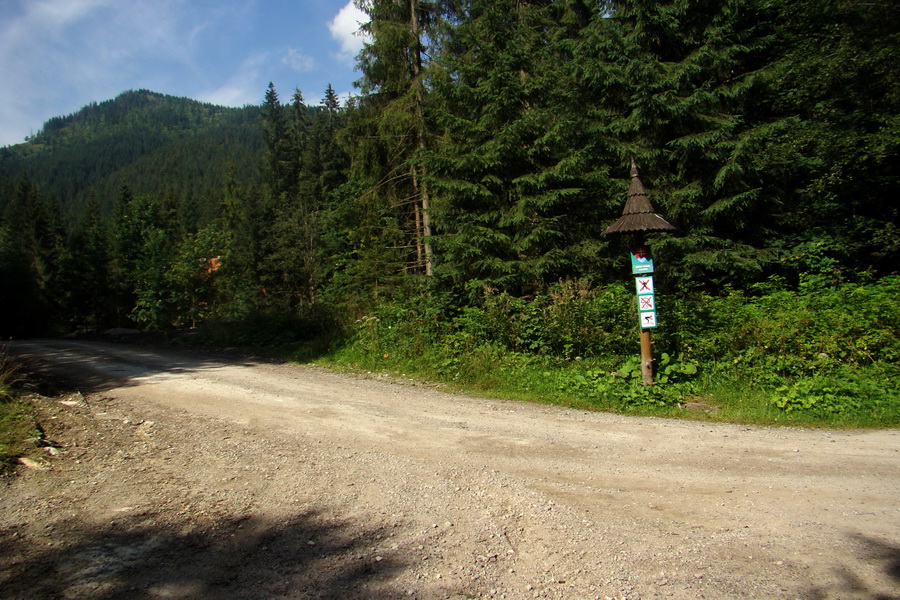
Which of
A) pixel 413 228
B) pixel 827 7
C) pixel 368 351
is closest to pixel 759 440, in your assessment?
pixel 368 351

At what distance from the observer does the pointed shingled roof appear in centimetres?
773

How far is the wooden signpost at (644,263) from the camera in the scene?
25.5 feet

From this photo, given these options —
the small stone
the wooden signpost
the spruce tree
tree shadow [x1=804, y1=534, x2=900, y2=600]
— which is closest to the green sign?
the wooden signpost

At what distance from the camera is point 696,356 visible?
28.3 ft

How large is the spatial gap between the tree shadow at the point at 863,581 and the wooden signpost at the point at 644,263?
14.3ft

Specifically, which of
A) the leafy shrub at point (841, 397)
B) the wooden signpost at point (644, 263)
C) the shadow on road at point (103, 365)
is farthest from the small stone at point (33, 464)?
the leafy shrub at point (841, 397)

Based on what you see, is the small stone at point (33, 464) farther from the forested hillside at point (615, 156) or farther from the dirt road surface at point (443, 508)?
the forested hillside at point (615, 156)

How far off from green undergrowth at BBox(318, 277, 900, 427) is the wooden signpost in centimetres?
43

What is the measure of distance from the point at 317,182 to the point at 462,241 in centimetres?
3804

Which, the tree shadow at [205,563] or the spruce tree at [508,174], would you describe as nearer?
the tree shadow at [205,563]

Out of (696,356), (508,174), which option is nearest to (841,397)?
(696,356)

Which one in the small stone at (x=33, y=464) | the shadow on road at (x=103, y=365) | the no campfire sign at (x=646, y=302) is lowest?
the small stone at (x=33, y=464)

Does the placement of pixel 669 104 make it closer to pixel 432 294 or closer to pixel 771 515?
pixel 432 294

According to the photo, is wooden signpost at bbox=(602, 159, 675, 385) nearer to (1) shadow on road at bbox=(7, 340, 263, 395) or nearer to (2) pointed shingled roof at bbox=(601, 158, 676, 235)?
(2) pointed shingled roof at bbox=(601, 158, 676, 235)
